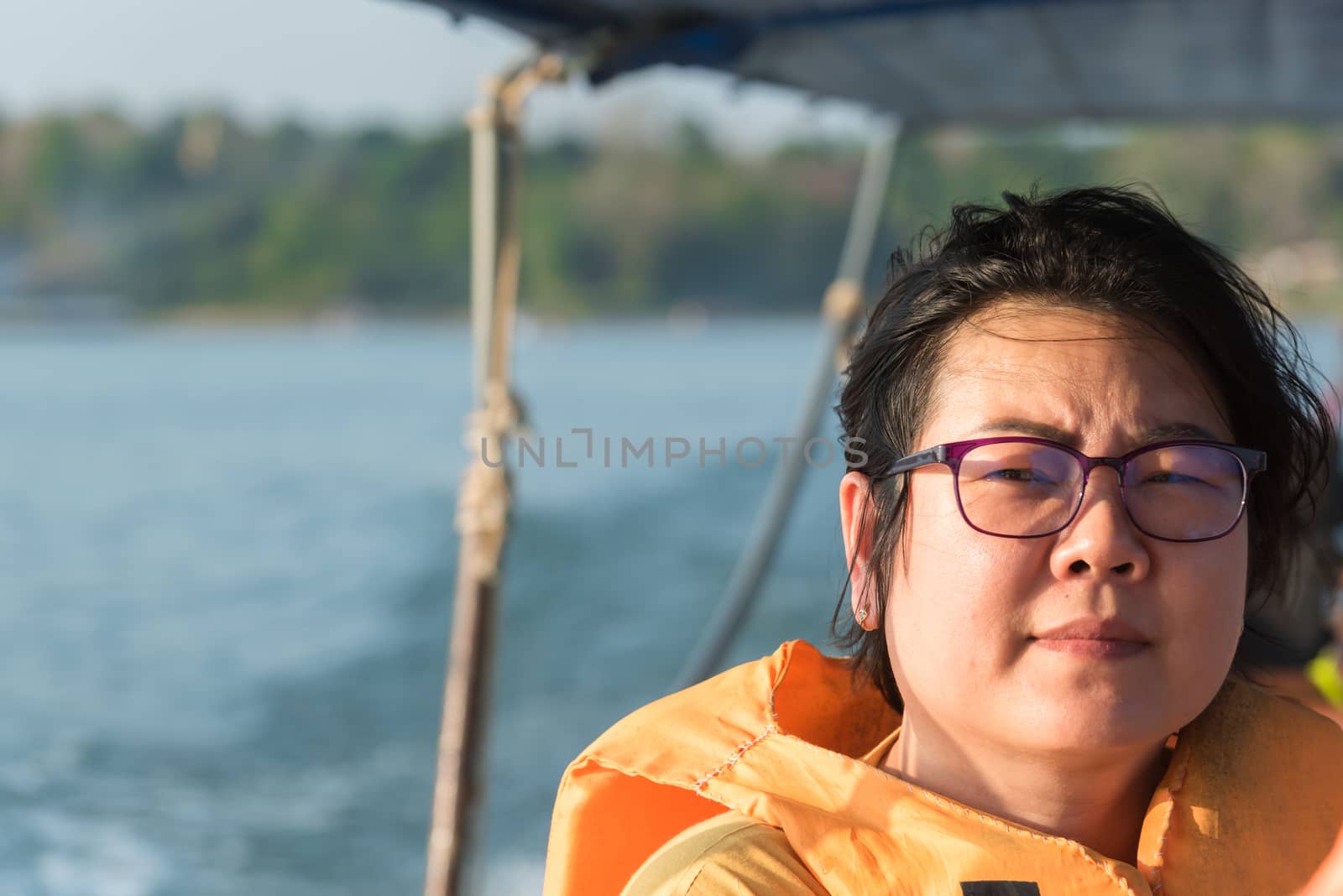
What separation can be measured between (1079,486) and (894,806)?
0.22m

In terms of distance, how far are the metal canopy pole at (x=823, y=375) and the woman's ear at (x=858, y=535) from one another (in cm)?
184

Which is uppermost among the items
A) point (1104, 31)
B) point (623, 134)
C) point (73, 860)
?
point (623, 134)

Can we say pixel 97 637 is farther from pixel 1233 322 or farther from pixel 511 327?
pixel 1233 322

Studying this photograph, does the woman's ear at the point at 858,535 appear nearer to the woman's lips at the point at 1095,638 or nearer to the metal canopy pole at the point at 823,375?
the woman's lips at the point at 1095,638

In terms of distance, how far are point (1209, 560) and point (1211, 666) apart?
58 millimetres

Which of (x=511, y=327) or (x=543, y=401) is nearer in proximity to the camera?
(x=511, y=327)

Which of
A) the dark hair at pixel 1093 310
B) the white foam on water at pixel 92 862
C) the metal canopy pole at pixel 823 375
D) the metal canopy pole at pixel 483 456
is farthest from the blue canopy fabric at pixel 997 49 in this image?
the white foam on water at pixel 92 862

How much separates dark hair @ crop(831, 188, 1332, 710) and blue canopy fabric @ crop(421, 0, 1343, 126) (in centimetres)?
73

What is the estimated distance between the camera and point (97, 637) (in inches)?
394

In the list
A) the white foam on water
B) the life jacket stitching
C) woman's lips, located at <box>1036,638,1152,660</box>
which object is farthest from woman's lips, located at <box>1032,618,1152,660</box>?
the white foam on water

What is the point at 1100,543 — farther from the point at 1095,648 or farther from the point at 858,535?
the point at 858,535

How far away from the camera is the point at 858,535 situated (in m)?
0.87

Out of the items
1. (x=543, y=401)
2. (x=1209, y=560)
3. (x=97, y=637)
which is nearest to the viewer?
(x=1209, y=560)

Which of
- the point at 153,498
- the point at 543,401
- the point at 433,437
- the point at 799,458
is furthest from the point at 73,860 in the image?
the point at 543,401
